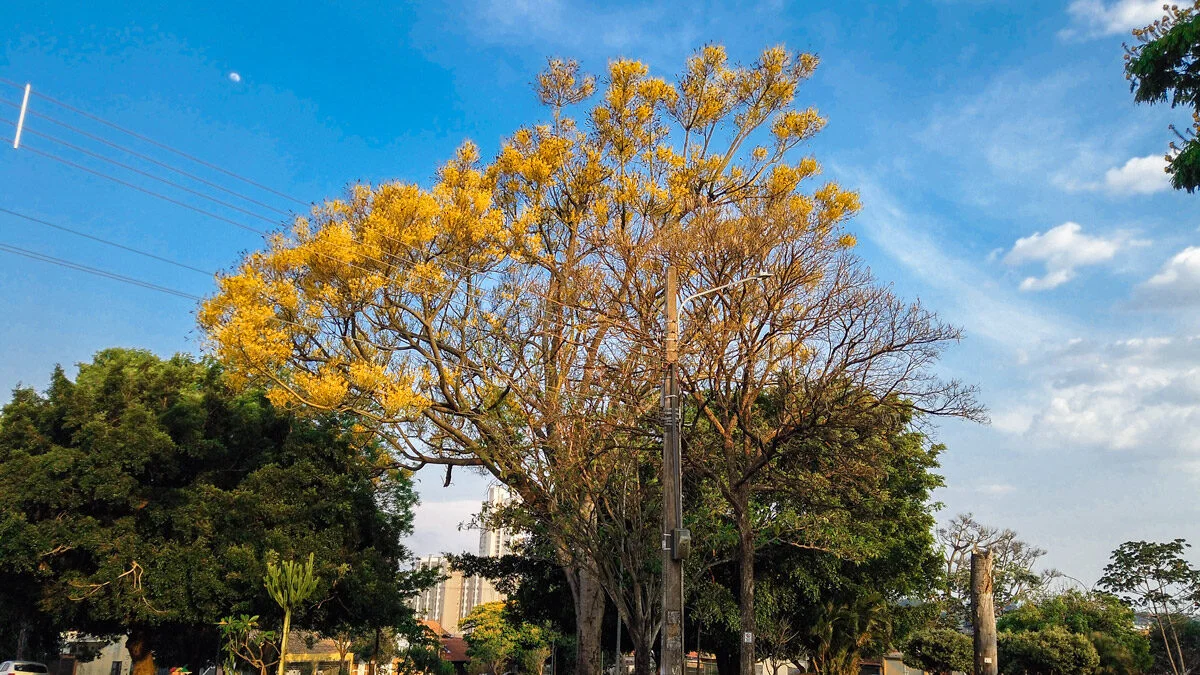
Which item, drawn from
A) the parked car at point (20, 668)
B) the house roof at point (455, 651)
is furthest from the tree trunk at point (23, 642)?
the house roof at point (455, 651)

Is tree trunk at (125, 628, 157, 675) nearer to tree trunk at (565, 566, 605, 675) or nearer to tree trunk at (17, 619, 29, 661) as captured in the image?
tree trunk at (17, 619, 29, 661)

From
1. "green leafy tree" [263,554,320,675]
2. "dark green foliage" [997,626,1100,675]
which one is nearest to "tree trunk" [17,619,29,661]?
"green leafy tree" [263,554,320,675]

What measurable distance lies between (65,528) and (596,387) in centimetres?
1477

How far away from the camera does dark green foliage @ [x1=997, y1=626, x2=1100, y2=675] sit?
107 ft

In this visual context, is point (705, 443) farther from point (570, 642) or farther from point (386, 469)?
point (570, 642)

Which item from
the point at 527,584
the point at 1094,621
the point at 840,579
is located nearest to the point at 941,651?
the point at 840,579

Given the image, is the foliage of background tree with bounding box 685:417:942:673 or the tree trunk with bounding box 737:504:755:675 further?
the foliage of background tree with bounding box 685:417:942:673

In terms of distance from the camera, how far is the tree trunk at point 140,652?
83.4 ft

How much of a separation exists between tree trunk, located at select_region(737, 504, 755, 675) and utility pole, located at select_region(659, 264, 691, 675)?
5.40 metres

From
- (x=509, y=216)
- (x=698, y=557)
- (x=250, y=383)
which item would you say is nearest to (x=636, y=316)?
(x=509, y=216)

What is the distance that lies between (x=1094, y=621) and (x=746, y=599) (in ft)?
119

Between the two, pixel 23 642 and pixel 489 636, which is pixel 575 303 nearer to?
pixel 23 642

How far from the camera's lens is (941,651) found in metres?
35.1

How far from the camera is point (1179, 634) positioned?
144ft
